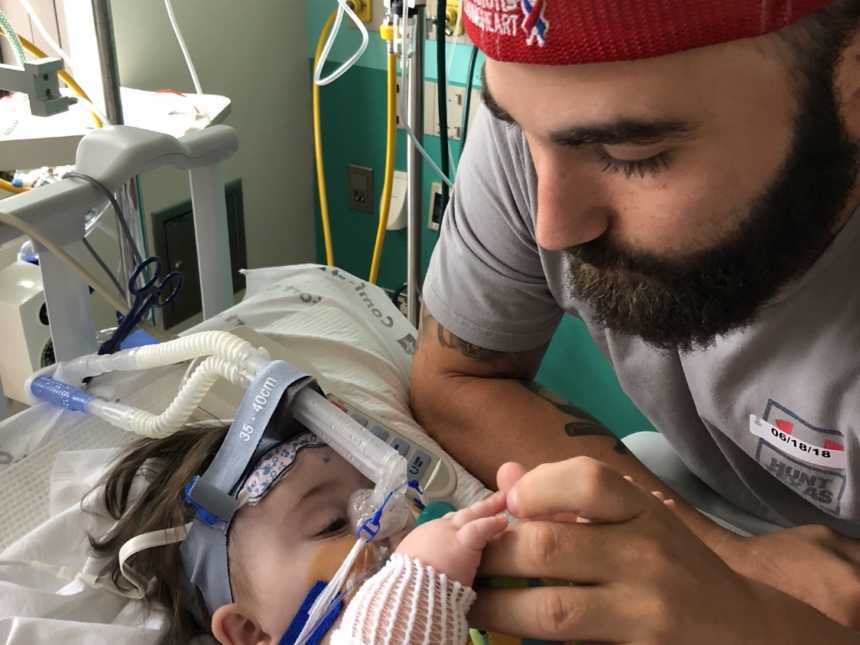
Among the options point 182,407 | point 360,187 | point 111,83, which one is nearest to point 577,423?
point 182,407

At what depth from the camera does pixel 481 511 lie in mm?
771

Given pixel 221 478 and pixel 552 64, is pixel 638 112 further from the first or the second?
pixel 221 478

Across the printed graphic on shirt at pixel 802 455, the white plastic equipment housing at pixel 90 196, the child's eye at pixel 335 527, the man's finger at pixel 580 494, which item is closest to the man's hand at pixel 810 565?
the printed graphic on shirt at pixel 802 455

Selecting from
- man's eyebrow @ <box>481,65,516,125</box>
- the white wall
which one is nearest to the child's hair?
man's eyebrow @ <box>481,65,516,125</box>

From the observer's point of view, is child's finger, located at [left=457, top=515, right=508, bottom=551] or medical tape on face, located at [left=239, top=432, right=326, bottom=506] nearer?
child's finger, located at [left=457, top=515, right=508, bottom=551]

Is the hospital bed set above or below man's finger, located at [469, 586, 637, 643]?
below

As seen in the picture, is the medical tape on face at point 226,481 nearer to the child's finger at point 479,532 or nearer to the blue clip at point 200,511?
the blue clip at point 200,511

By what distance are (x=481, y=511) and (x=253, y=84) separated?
6.10 feet

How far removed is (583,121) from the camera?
0.71 metres

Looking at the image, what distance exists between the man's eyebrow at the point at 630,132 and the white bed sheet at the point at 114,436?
2.25ft

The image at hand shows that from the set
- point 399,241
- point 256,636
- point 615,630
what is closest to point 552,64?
point 615,630

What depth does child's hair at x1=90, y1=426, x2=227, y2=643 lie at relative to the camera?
3.59 feet

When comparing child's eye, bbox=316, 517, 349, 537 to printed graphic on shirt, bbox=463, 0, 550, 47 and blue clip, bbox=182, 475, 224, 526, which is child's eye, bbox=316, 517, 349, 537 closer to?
blue clip, bbox=182, 475, 224, 526

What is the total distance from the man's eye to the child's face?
0.57m
